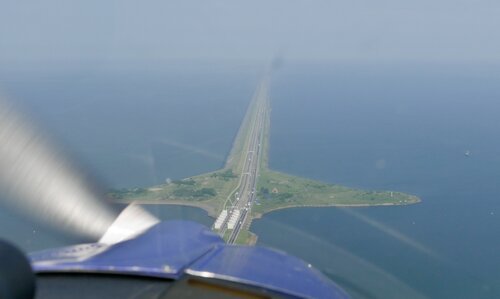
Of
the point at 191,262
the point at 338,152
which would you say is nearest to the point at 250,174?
the point at 338,152

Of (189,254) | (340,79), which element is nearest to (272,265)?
(189,254)

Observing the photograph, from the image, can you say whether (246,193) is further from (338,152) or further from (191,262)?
(338,152)

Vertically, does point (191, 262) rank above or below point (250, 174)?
below

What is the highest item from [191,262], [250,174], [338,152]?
[338,152]

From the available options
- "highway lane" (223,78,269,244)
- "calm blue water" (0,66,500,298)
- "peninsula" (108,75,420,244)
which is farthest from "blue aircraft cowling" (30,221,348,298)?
"peninsula" (108,75,420,244)

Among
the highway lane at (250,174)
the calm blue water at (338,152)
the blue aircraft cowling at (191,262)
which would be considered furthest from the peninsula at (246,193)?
the blue aircraft cowling at (191,262)

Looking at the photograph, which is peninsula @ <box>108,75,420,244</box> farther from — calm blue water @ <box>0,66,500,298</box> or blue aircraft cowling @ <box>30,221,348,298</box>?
blue aircraft cowling @ <box>30,221,348,298</box>

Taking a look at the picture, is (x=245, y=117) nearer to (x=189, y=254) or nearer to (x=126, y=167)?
(x=126, y=167)
